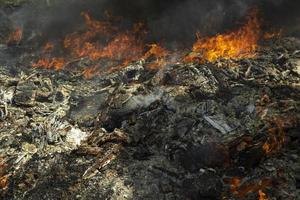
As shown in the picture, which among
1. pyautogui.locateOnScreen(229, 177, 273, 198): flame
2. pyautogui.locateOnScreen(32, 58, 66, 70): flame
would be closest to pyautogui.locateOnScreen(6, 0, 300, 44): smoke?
pyautogui.locateOnScreen(32, 58, 66, 70): flame

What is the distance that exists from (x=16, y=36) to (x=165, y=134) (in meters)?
11.0

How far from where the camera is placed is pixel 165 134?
35.6 ft

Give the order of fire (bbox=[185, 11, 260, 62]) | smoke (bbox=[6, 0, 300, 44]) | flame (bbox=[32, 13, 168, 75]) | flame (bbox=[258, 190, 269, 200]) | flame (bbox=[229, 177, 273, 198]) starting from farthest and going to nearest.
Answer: flame (bbox=[32, 13, 168, 75])
smoke (bbox=[6, 0, 300, 44])
fire (bbox=[185, 11, 260, 62])
flame (bbox=[229, 177, 273, 198])
flame (bbox=[258, 190, 269, 200])

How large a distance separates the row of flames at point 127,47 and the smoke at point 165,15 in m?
0.42

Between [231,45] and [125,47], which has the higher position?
[231,45]

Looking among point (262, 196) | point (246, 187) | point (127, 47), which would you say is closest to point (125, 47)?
point (127, 47)

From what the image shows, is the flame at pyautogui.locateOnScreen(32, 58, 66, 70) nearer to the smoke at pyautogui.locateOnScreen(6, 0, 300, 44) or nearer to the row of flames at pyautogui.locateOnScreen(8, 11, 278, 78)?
the row of flames at pyautogui.locateOnScreen(8, 11, 278, 78)

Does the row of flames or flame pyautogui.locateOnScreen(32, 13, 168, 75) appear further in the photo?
flame pyautogui.locateOnScreen(32, 13, 168, 75)

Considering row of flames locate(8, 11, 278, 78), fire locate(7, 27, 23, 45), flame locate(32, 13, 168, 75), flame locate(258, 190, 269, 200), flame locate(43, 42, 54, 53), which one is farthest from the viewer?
fire locate(7, 27, 23, 45)

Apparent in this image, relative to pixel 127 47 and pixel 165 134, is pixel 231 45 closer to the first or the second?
pixel 127 47

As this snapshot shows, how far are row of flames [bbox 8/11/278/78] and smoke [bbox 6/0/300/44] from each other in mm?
419

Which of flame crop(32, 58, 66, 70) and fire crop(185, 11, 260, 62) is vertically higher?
fire crop(185, 11, 260, 62)

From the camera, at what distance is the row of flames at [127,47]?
1424 centimetres

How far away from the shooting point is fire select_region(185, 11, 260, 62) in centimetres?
Answer: 1386
